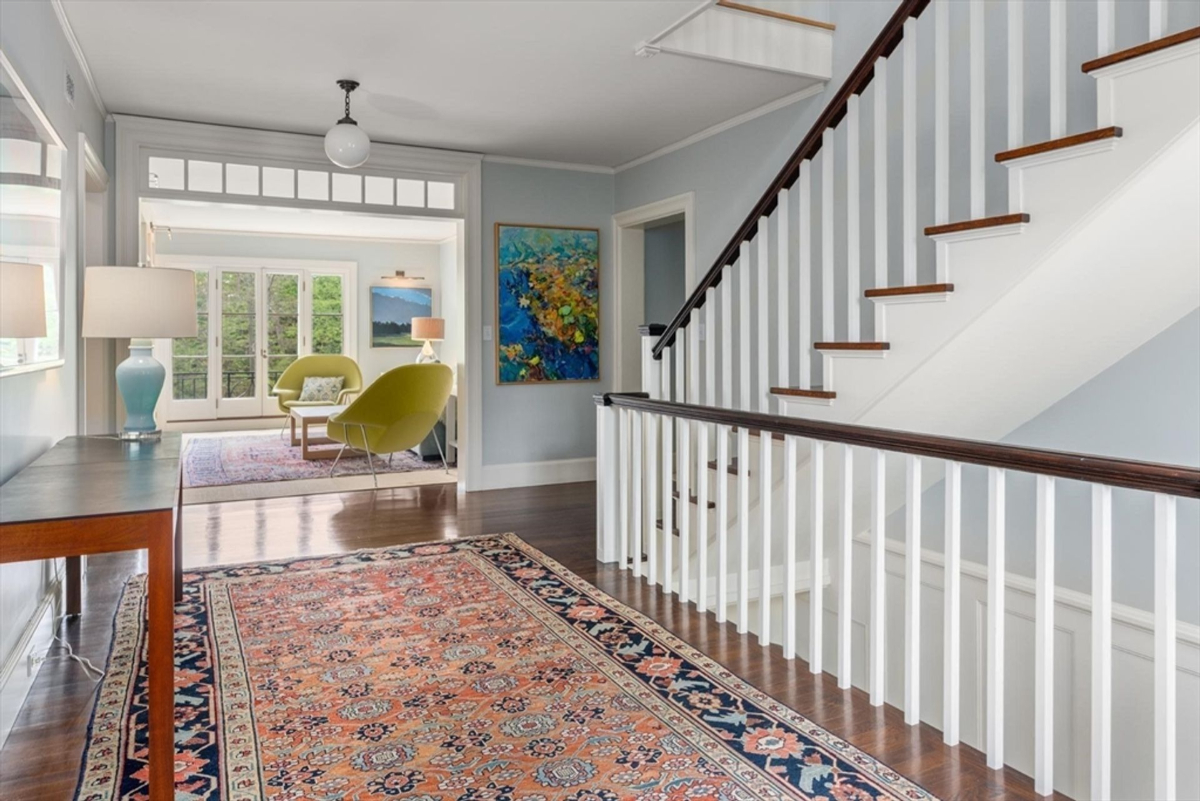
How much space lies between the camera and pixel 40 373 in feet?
9.19

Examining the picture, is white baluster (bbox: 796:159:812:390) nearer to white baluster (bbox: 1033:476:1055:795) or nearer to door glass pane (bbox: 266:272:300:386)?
white baluster (bbox: 1033:476:1055:795)

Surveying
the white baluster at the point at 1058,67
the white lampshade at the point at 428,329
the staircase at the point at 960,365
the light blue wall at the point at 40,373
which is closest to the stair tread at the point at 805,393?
the staircase at the point at 960,365

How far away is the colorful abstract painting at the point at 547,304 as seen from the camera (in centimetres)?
596

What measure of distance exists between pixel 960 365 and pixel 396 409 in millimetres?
4261

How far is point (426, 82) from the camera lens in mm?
4176

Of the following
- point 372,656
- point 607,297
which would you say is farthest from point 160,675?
A: point 607,297

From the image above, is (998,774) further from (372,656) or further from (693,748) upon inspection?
(372,656)

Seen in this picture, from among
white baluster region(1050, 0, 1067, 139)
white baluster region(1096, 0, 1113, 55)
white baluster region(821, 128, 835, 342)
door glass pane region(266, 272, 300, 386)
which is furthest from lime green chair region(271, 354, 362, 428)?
white baluster region(1096, 0, 1113, 55)

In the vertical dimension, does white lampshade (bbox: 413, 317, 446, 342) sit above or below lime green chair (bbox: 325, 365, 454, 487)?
above

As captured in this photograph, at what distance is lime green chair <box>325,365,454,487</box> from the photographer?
5.88 meters

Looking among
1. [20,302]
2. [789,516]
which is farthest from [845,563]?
[20,302]

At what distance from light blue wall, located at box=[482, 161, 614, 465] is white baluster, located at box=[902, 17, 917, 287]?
3684 millimetres

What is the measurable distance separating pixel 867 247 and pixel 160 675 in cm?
345

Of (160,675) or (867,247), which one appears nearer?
(160,675)
